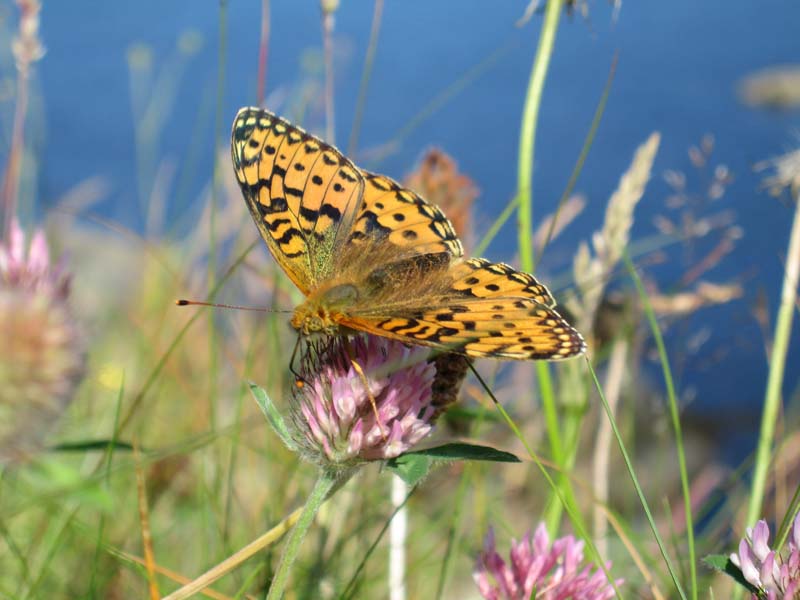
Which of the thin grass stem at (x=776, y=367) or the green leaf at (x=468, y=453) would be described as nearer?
the green leaf at (x=468, y=453)

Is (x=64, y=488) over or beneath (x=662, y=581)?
over

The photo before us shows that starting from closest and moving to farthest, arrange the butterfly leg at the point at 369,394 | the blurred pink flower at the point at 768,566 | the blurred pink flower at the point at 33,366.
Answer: the blurred pink flower at the point at 33,366 < the blurred pink flower at the point at 768,566 < the butterfly leg at the point at 369,394

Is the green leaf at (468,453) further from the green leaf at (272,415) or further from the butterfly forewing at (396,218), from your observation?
the butterfly forewing at (396,218)

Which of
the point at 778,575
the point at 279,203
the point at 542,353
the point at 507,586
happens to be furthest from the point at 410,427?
the point at 279,203

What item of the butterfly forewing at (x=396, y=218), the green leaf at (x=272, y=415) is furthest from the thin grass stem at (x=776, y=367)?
the green leaf at (x=272, y=415)

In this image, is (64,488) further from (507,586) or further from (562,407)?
(562,407)

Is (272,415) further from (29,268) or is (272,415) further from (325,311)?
(29,268)

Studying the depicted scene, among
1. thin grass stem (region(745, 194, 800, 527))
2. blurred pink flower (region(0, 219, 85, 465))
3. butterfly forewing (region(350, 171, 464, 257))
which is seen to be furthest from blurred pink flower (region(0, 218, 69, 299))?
thin grass stem (region(745, 194, 800, 527))

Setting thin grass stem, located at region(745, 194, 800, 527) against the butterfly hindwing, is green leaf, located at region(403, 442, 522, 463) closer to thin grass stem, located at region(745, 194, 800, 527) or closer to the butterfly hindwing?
the butterfly hindwing
